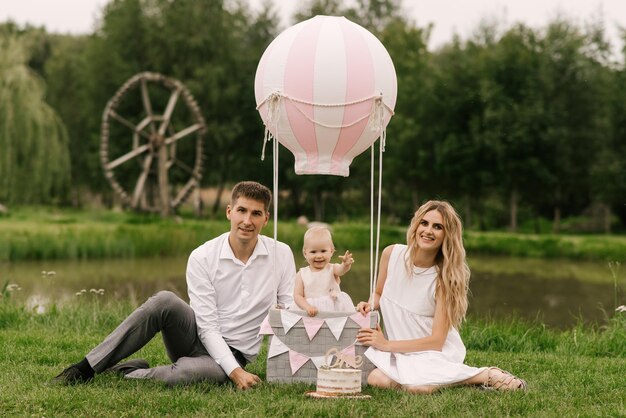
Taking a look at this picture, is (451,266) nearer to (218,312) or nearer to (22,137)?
(218,312)

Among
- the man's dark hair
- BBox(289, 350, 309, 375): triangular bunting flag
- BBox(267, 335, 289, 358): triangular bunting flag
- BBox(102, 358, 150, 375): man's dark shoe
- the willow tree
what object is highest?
the willow tree

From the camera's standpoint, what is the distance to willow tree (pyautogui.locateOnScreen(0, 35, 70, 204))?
66.4 ft

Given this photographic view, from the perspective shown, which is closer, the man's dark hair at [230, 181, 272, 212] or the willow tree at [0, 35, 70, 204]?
the man's dark hair at [230, 181, 272, 212]

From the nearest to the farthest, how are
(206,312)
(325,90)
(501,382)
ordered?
(325,90)
(501,382)
(206,312)

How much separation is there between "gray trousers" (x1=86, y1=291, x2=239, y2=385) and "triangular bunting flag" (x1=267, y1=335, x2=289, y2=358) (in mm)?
287

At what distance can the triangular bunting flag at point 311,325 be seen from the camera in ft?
13.8

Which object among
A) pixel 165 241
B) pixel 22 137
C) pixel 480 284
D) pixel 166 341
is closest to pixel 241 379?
pixel 166 341

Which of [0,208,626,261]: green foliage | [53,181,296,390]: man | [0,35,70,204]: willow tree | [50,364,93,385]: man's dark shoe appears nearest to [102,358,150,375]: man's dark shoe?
[53,181,296,390]: man

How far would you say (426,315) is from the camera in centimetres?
436

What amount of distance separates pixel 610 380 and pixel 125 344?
8.91ft

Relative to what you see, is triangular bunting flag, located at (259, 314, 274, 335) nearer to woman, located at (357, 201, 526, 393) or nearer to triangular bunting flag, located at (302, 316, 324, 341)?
triangular bunting flag, located at (302, 316, 324, 341)

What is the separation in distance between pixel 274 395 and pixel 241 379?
266mm

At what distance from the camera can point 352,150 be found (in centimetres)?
439

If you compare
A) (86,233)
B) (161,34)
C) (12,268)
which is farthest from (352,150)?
(161,34)
